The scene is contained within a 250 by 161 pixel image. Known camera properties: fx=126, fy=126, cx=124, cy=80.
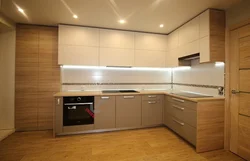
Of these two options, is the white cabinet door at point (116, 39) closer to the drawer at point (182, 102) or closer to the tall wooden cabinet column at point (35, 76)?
the tall wooden cabinet column at point (35, 76)

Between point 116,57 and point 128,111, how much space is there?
1.29 metres

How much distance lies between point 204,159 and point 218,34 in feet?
6.63

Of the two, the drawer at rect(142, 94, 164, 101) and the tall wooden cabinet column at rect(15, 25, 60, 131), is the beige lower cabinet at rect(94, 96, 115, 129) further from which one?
the tall wooden cabinet column at rect(15, 25, 60, 131)

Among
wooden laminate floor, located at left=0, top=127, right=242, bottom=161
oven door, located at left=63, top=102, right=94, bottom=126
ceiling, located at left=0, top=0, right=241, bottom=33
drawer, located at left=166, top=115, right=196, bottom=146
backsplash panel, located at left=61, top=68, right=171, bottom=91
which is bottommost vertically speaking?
wooden laminate floor, located at left=0, top=127, right=242, bottom=161

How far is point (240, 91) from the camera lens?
6.44 ft

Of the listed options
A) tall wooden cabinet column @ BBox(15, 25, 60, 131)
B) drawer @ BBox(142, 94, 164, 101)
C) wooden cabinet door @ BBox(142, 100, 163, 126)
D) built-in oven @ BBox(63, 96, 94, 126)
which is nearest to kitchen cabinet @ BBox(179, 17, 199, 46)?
drawer @ BBox(142, 94, 164, 101)

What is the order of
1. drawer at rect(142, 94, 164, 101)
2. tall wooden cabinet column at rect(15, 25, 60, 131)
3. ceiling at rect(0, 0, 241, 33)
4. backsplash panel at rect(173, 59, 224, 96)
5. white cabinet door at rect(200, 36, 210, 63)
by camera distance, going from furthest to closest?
drawer at rect(142, 94, 164, 101)
tall wooden cabinet column at rect(15, 25, 60, 131)
backsplash panel at rect(173, 59, 224, 96)
white cabinet door at rect(200, 36, 210, 63)
ceiling at rect(0, 0, 241, 33)

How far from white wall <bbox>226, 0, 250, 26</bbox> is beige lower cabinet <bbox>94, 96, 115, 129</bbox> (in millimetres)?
2528

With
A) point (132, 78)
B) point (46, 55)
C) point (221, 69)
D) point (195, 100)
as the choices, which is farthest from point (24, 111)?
point (221, 69)

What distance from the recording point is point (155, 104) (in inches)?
118

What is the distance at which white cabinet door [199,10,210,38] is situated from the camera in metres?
2.12

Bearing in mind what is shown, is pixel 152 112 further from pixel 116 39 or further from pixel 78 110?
pixel 116 39

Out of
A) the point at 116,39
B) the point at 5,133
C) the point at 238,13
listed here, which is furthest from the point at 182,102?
the point at 5,133

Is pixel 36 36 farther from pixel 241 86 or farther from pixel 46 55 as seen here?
pixel 241 86
